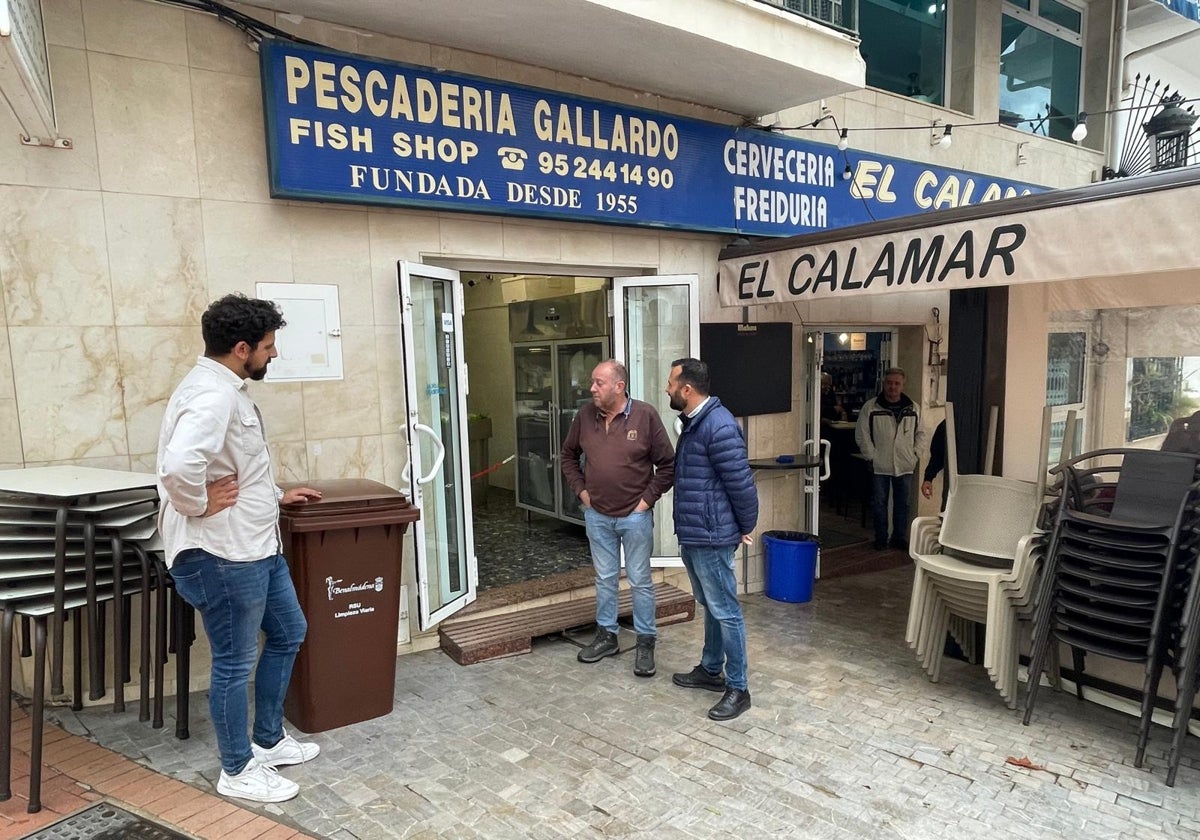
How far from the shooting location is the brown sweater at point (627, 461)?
4297mm

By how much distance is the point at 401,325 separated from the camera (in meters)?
4.13

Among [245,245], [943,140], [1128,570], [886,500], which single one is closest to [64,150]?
[245,245]

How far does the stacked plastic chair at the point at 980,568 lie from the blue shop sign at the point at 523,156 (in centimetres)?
261

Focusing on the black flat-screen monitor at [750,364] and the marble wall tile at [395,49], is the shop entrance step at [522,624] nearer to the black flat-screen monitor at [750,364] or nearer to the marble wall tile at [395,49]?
the black flat-screen monitor at [750,364]

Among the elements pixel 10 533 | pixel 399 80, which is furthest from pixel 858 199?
pixel 10 533

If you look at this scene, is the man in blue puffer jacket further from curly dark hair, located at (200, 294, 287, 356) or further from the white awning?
curly dark hair, located at (200, 294, 287, 356)

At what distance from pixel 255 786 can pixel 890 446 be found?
19.8ft

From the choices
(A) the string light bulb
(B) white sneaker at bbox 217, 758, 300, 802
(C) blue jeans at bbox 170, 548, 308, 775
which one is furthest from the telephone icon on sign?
(A) the string light bulb

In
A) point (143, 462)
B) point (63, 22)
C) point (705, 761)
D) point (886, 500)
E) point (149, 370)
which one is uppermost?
point (63, 22)

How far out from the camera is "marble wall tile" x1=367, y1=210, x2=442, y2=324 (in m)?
4.30

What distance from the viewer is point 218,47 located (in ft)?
12.4

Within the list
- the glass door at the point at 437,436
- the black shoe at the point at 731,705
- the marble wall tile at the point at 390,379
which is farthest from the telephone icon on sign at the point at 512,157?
the black shoe at the point at 731,705

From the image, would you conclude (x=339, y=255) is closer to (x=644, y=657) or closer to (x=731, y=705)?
(x=644, y=657)

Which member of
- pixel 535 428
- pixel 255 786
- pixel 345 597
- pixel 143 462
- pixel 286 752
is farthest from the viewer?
pixel 535 428
